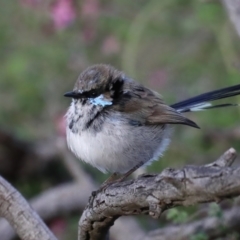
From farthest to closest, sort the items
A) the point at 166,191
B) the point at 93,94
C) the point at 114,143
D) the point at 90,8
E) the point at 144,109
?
the point at 90,8 → the point at 144,109 → the point at 93,94 → the point at 114,143 → the point at 166,191

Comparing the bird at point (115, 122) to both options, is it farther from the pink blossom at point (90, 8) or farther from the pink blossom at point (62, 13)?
the pink blossom at point (90, 8)

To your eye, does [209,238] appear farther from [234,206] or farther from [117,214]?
[117,214]

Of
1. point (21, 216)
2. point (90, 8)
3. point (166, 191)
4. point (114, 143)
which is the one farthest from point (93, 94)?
point (90, 8)

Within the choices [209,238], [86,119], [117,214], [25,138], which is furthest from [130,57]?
[117,214]

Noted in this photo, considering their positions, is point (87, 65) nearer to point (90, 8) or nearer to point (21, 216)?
point (90, 8)

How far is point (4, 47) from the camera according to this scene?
301 inches

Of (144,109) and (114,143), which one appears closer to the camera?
(114,143)

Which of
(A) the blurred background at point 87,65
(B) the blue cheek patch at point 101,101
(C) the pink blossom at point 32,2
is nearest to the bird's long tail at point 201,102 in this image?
(B) the blue cheek patch at point 101,101

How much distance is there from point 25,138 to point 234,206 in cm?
254

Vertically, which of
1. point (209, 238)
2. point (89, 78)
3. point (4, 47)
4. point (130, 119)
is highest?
point (4, 47)

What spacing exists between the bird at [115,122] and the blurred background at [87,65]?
222 centimetres

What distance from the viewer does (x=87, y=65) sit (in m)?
7.25

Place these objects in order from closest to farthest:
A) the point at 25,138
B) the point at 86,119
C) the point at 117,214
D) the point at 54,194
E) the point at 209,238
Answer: the point at 117,214 < the point at 86,119 < the point at 209,238 < the point at 54,194 < the point at 25,138

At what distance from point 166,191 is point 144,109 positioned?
4.58 feet
